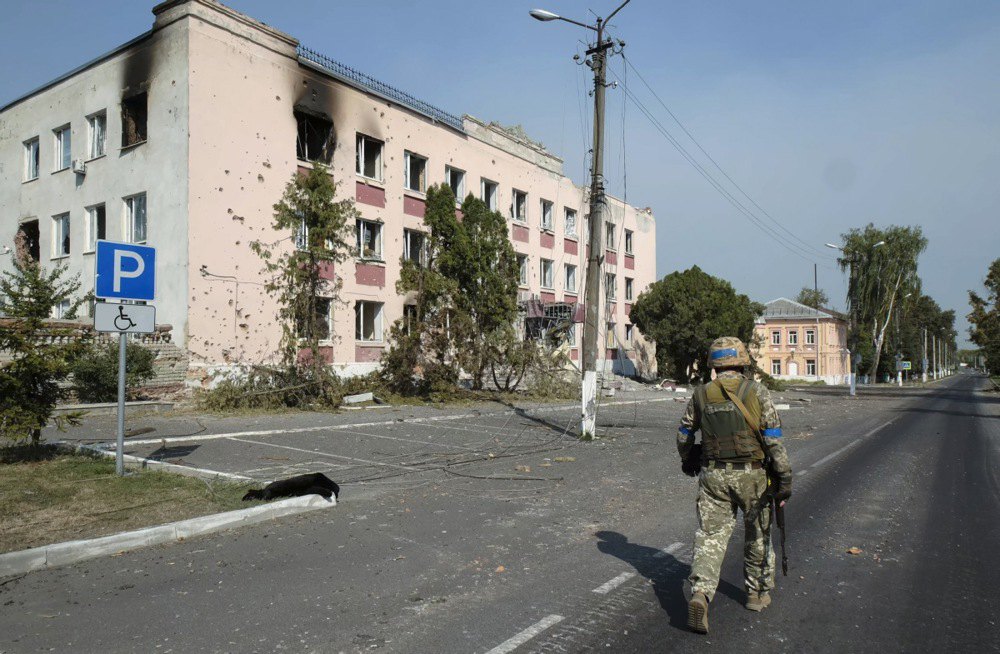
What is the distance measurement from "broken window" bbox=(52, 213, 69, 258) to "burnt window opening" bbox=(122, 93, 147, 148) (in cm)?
469

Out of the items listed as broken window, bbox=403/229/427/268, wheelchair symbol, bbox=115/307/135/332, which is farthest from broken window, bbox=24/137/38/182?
wheelchair symbol, bbox=115/307/135/332

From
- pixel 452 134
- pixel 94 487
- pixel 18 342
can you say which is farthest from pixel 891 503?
pixel 452 134

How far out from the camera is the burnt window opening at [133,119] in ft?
71.8

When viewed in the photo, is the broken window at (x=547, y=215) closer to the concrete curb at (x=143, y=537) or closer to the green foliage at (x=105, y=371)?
the green foliage at (x=105, y=371)

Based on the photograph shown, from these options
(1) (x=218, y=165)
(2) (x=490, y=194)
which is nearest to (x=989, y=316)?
(2) (x=490, y=194)

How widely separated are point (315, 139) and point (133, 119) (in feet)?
18.4

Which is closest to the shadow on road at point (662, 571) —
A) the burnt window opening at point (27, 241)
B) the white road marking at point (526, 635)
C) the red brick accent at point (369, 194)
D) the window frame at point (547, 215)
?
the white road marking at point (526, 635)

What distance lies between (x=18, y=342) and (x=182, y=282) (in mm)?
11187

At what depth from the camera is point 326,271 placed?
2362 centimetres

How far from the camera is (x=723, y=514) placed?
4621mm

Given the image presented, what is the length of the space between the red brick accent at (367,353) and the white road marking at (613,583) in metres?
20.3

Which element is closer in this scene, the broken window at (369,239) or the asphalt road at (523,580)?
the asphalt road at (523,580)

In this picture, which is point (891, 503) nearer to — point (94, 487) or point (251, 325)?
point (94, 487)

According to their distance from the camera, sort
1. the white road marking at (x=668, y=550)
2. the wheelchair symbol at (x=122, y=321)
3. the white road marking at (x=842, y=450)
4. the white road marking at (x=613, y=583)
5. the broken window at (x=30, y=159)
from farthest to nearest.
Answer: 1. the broken window at (x=30, y=159)
2. the white road marking at (x=842, y=450)
3. the wheelchair symbol at (x=122, y=321)
4. the white road marking at (x=668, y=550)
5. the white road marking at (x=613, y=583)
